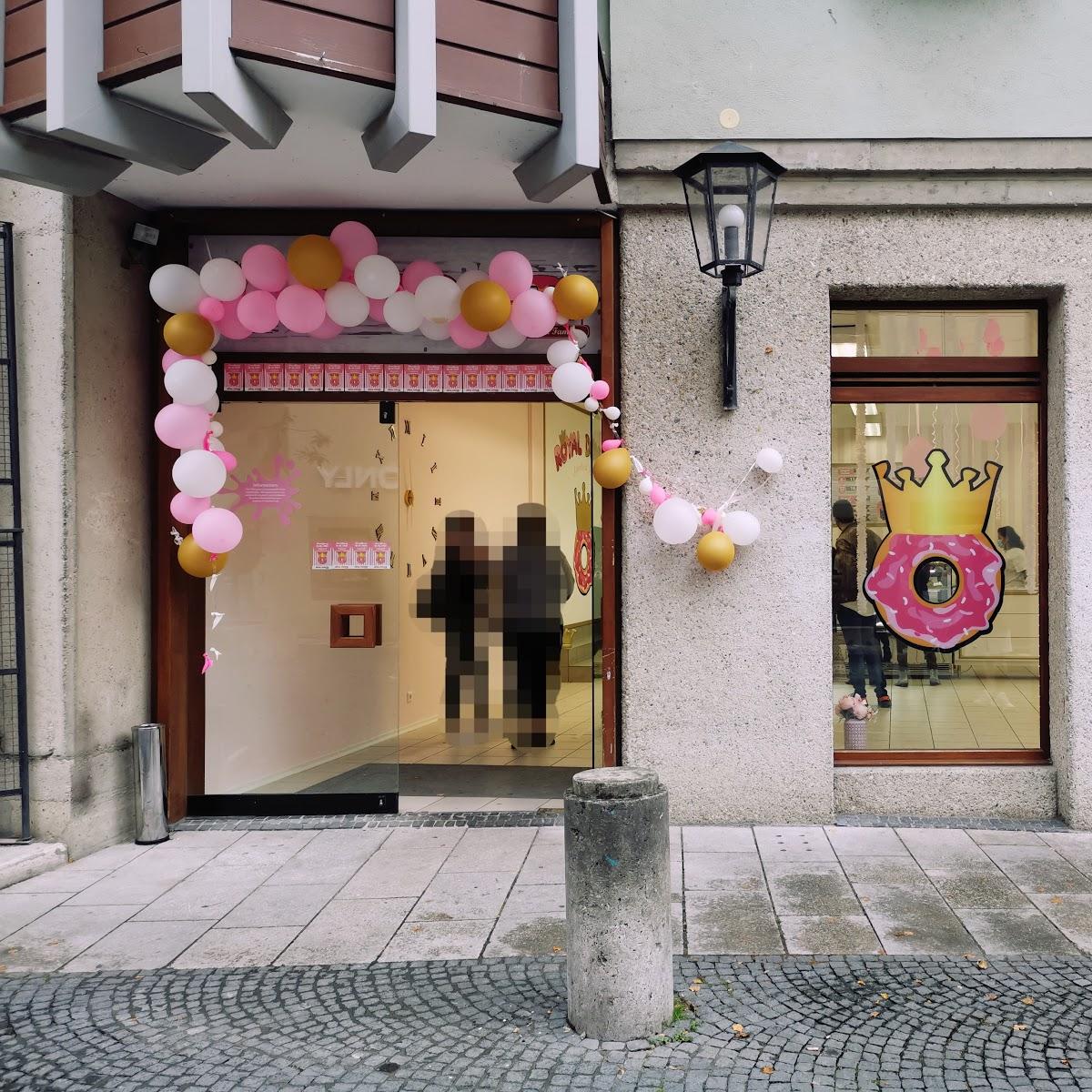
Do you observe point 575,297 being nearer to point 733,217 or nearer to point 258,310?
point 733,217

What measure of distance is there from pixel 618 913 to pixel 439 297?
4057 millimetres

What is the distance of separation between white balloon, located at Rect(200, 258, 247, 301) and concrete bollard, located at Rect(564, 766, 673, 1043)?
4142 mm

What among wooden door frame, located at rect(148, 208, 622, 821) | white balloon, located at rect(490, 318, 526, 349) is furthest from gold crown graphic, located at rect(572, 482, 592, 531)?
white balloon, located at rect(490, 318, 526, 349)

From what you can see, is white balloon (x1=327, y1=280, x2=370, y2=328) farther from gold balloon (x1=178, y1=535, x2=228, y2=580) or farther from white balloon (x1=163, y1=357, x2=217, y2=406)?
gold balloon (x1=178, y1=535, x2=228, y2=580)

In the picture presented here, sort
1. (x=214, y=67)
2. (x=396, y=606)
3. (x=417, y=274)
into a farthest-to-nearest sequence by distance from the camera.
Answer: (x=396, y=606), (x=417, y=274), (x=214, y=67)

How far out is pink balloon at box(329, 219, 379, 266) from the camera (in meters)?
6.25

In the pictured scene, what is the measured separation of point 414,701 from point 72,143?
4.36 m

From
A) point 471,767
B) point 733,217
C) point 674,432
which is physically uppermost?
point 733,217

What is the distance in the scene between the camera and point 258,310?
6.25 m

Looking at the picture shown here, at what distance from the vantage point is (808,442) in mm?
6504

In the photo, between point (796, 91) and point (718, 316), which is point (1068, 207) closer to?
point (796, 91)

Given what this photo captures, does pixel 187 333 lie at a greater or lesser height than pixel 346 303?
lesser

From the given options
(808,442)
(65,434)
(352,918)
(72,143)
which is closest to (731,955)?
(352,918)

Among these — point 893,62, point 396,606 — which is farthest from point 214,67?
point 893,62
